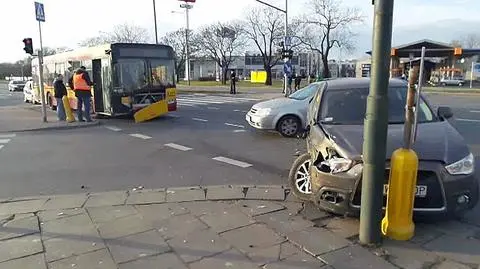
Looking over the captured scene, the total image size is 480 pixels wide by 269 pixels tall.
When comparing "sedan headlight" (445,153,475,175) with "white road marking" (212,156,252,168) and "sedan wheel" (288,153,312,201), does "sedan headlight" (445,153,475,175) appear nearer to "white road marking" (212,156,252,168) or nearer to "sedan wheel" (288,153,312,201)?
"sedan wheel" (288,153,312,201)

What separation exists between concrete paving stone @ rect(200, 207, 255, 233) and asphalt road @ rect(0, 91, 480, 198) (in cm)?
147

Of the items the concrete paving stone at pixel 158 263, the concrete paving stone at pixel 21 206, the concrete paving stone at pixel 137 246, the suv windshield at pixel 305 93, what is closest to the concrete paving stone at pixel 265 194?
the concrete paving stone at pixel 137 246

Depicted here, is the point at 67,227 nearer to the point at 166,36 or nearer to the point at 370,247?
the point at 370,247

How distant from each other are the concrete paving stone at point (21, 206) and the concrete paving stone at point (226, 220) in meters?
2.25

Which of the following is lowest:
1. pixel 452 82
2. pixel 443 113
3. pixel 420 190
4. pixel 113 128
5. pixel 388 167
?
pixel 113 128

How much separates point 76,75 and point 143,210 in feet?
35.4

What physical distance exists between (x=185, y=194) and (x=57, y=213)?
163 centimetres

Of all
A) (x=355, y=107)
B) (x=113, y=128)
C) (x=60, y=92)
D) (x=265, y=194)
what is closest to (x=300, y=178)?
(x=265, y=194)

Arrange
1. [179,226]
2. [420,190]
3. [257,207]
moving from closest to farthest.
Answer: [420,190] < [179,226] < [257,207]

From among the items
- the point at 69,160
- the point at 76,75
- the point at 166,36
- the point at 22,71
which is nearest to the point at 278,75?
the point at 166,36

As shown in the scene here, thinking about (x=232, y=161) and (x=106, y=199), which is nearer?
(x=106, y=199)

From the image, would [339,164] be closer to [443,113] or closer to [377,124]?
[377,124]

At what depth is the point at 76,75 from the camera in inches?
567

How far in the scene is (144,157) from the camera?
8.52 meters
